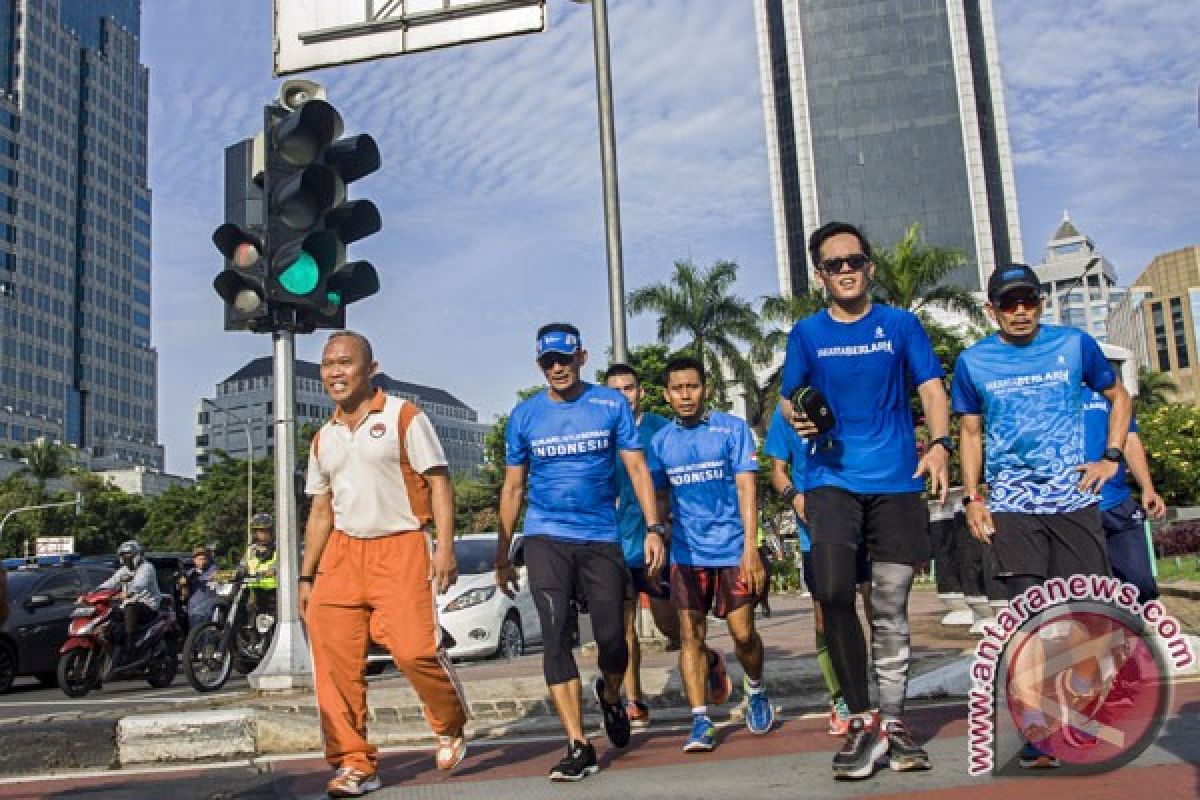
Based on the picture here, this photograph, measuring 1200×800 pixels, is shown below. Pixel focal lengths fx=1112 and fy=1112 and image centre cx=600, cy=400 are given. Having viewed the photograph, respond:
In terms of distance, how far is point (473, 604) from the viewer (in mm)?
12203

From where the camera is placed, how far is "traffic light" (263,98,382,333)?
7152 millimetres

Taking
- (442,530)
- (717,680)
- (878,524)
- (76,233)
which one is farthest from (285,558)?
(76,233)

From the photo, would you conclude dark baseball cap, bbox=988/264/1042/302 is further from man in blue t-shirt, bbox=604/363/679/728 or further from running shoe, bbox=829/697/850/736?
man in blue t-shirt, bbox=604/363/679/728

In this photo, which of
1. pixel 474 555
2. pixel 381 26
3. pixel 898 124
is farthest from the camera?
pixel 898 124

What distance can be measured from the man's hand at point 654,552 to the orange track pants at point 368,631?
3.32ft

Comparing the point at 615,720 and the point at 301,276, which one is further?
the point at 301,276

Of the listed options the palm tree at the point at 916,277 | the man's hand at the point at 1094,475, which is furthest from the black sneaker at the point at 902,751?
the palm tree at the point at 916,277

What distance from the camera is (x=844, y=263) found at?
14.8 feet

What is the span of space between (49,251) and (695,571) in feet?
425

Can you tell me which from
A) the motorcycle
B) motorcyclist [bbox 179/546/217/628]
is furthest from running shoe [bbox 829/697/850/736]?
motorcyclist [bbox 179/546/217/628]

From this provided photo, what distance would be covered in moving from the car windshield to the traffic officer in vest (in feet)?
6.71

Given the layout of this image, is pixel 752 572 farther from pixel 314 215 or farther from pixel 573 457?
pixel 314 215

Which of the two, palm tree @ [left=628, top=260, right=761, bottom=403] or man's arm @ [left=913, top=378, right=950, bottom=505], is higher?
palm tree @ [left=628, top=260, right=761, bottom=403]

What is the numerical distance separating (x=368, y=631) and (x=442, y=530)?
0.54 meters
